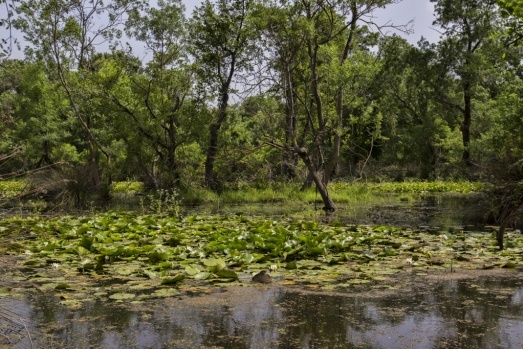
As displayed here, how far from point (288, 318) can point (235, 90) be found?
1688cm

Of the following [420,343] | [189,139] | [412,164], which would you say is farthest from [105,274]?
[412,164]

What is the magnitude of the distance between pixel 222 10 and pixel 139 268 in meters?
16.3

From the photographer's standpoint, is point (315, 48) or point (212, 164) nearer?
point (315, 48)

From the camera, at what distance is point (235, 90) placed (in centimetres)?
2056

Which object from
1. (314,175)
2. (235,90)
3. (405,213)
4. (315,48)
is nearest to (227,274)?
(314,175)

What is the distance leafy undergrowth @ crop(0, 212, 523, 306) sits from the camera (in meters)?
5.48

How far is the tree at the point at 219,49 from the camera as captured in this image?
2047cm

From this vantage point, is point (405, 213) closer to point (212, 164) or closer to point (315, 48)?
point (315, 48)

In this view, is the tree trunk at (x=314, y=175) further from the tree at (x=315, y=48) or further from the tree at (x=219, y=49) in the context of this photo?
the tree at (x=219, y=49)

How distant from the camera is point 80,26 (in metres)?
20.7

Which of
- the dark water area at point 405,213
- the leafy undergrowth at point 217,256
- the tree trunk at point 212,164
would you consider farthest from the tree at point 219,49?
the leafy undergrowth at point 217,256

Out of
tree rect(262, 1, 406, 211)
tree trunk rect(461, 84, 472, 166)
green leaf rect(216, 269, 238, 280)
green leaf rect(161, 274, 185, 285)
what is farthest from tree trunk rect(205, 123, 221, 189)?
green leaf rect(161, 274, 185, 285)

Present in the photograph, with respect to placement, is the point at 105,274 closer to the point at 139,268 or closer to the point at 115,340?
the point at 139,268

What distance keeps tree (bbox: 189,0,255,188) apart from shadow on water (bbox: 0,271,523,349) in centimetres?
1595
